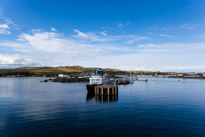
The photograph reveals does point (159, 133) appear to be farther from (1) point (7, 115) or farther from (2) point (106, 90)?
(2) point (106, 90)

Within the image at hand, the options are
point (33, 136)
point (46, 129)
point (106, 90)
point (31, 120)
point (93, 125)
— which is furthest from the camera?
point (106, 90)

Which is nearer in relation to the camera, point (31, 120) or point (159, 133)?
point (159, 133)

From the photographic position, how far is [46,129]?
26.0m

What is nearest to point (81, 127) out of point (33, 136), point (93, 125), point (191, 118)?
point (93, 125)

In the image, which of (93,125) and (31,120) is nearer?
(93,125)

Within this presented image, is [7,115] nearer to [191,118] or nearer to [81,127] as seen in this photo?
[81,127]

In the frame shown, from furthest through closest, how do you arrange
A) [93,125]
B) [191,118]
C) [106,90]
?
[106,90], [191,118], [93,125]

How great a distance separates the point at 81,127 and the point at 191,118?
2283 cm

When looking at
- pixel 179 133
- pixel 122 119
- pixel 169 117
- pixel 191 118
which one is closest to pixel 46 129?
pixel 122 119

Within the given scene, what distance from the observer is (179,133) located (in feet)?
81.4

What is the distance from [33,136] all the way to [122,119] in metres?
16.7

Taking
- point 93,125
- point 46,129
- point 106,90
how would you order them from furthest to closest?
1. point 106,90
2. point 93,125
3. point 46,129

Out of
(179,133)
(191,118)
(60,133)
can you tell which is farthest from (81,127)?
(191,118)

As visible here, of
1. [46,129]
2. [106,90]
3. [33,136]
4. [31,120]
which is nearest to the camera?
[33,136]
